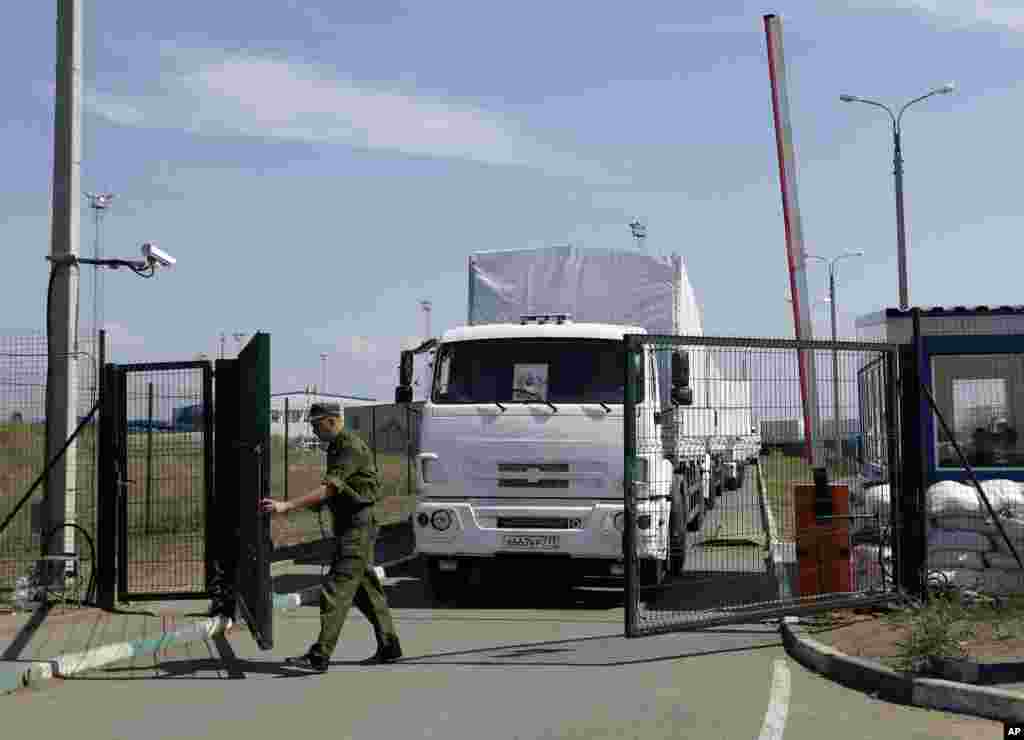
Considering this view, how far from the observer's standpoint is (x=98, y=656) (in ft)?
32.1

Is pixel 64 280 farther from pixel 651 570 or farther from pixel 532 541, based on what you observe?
pixel 651 570

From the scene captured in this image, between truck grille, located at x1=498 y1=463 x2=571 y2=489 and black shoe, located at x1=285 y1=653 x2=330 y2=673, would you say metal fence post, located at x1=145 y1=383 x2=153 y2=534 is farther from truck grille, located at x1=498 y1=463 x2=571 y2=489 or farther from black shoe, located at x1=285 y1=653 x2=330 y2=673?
black shoe, located at x1=285 y1=653 x2=330 y2=673

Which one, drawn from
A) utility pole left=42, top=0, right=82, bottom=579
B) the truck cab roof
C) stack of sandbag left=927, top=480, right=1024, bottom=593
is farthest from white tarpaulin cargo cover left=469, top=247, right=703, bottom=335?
stack of sandbag left=927, top=480, right=1024, bottom=593

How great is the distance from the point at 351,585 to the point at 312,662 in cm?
58

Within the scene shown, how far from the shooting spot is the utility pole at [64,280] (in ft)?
41.5

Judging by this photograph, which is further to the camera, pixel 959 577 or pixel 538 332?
pixel 538 332

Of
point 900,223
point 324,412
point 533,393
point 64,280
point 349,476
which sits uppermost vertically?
point 900,223

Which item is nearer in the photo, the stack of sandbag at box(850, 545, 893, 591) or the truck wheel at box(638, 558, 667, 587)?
the stack of sandbag at box(850, 545, 893, 591)

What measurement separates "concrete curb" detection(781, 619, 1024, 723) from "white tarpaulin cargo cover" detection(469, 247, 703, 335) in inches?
253

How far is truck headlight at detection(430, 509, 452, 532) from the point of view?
12664 mm

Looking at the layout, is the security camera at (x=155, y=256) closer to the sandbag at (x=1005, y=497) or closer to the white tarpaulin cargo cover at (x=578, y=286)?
the white tarpaulin cargo cover at (x=578, y=286)

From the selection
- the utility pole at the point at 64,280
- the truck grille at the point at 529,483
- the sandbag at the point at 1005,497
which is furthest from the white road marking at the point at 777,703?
the utility pole at the point at 64,280

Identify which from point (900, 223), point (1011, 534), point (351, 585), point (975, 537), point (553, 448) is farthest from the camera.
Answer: point (900, 223)

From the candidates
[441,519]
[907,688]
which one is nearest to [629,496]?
[907,688]
